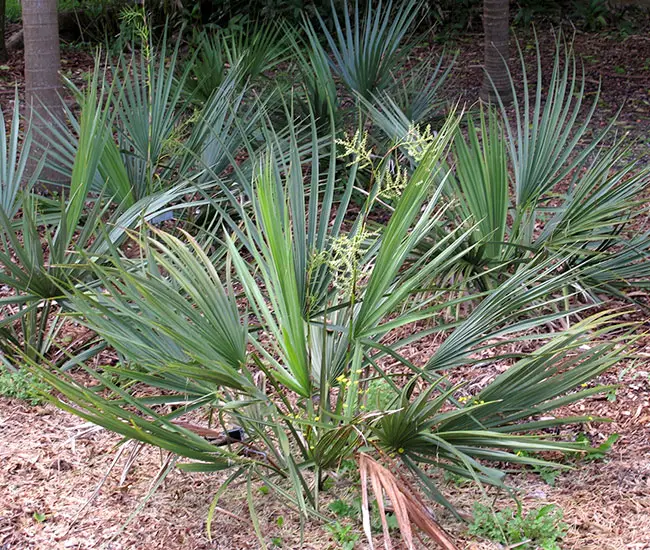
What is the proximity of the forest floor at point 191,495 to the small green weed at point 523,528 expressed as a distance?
0.04 meters

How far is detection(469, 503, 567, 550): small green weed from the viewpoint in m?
2.77

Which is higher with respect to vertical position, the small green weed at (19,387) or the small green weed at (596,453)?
the small green weed at (596,453)

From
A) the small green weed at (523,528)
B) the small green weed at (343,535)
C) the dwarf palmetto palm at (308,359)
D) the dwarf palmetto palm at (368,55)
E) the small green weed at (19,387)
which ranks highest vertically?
the dwarf palmetto palm at (368,55)

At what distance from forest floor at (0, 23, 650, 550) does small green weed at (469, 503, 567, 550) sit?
4 centimetres

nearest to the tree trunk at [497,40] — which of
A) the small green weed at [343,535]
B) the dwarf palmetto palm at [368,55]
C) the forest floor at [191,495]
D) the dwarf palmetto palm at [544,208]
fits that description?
the dwarf palmetto palm at [368,55]

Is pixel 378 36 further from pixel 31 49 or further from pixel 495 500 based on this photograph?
pixel 495 500

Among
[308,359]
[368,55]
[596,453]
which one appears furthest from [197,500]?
[368,55]

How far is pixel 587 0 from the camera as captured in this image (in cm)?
1017

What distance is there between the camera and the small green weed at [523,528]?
2.77 metres

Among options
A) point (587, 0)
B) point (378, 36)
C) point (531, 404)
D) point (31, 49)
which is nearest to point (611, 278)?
point (531, 404)

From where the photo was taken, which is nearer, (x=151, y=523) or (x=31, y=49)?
(x=151, y=523)

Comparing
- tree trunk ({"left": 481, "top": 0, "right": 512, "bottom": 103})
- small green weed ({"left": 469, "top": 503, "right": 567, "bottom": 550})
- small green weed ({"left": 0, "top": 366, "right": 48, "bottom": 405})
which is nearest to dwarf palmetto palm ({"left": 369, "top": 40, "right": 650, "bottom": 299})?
small green weed ({"left": 469, "top": 503, "right": 567, "bottom": 550})

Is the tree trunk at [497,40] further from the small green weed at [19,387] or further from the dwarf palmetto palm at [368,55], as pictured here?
the small green weed at [19,387]

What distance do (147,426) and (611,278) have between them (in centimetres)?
249
